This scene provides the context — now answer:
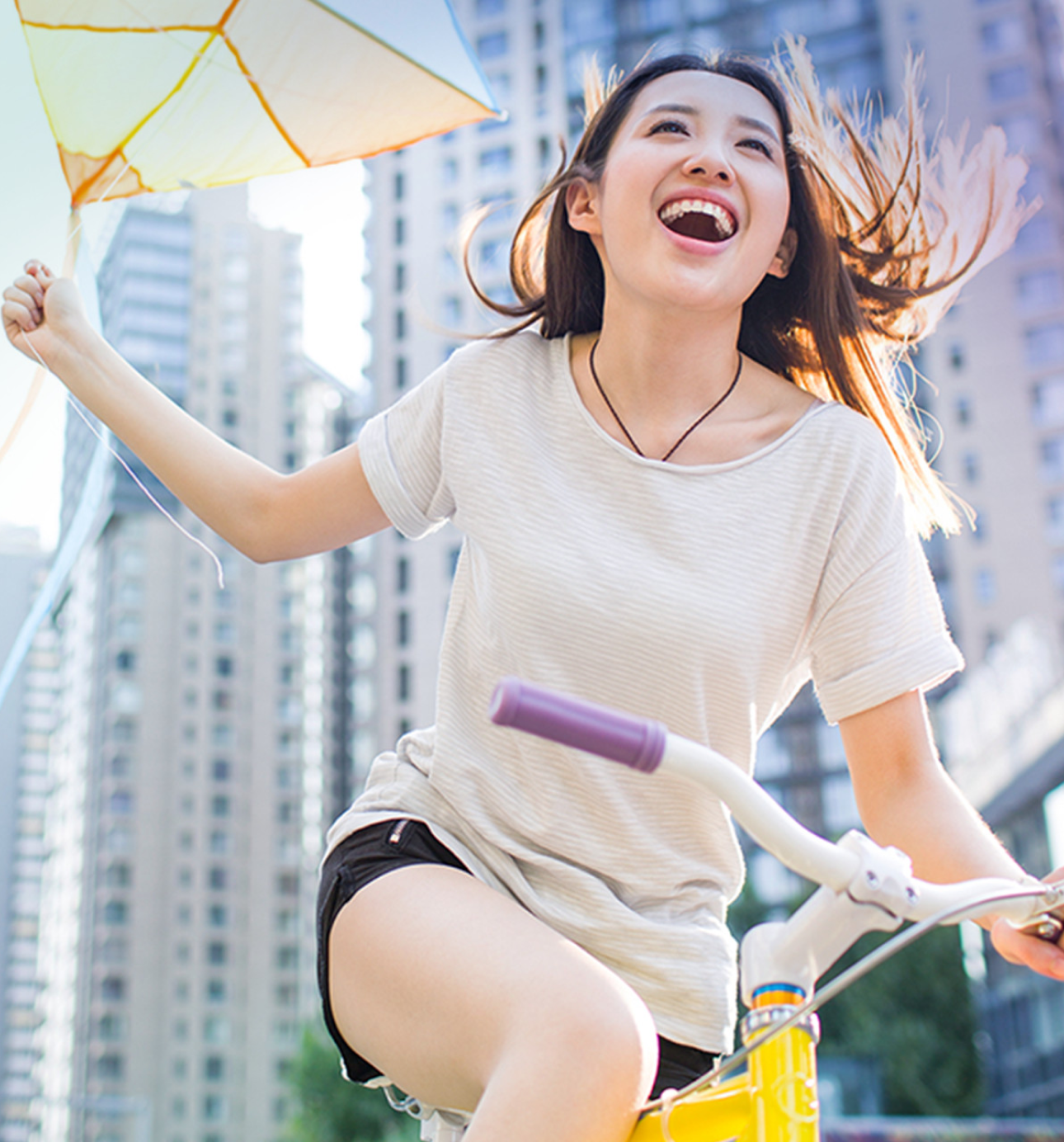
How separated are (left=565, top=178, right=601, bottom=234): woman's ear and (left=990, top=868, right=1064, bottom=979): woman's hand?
98 cm

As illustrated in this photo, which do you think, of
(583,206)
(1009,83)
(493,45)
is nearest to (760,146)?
(583,206)

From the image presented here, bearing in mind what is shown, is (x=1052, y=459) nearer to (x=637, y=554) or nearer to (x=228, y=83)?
(x=228, y=83)

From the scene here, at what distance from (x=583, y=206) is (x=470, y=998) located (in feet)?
3.41

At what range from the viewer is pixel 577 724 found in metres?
0.87

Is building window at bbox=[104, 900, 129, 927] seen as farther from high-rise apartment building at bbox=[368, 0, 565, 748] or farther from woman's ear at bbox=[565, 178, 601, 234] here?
woman's ear at bbox=[565, 178, 601, 234]

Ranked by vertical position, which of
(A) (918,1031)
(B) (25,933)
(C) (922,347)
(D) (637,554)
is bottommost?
(A) (918,1031)

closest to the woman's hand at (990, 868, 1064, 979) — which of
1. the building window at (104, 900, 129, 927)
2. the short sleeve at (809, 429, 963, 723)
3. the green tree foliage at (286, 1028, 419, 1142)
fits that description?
the short sleeve at (809, 429, 963, 723)

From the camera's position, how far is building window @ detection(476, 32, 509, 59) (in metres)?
50.1

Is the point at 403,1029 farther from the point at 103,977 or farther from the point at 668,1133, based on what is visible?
the point at 103,977

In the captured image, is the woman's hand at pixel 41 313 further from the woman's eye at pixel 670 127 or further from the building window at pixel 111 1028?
the building window at pixel 111 1028

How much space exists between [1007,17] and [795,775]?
78.7ft

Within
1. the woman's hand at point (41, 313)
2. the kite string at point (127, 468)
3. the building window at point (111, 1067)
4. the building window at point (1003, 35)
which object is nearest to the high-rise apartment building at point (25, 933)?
the building window at point (111, 1067)

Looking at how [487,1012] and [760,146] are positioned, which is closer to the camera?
[487,1012]

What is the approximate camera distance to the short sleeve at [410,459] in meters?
1.73
